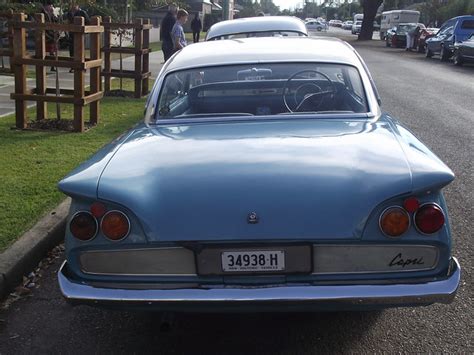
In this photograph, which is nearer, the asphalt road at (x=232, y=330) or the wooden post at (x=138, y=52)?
the asphalt road at (x=232, y=330)

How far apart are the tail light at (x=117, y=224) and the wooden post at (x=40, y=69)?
20.4 ft

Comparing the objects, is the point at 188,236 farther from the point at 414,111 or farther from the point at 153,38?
the point at 153,38

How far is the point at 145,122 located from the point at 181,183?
1438mm

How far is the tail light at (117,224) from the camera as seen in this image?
296 centimetres

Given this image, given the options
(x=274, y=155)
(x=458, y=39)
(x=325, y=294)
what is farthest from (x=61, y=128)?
(x=458, y=39)

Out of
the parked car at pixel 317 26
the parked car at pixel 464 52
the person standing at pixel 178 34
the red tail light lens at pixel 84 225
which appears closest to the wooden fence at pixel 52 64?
the person standing at pixel 178 34

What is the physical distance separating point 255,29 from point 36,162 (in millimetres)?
5121

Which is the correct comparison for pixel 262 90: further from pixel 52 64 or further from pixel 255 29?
pixel 255 29

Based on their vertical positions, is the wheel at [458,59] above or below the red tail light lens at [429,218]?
below

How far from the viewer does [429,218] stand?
2934mm

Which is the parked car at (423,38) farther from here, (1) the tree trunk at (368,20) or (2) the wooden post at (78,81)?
(2) the wooden post at (78,81)

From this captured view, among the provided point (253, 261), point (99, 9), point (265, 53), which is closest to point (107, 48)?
point (99, 9)

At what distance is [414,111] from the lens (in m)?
12.1

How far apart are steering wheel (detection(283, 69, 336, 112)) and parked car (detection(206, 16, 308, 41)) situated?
6.01 metres
